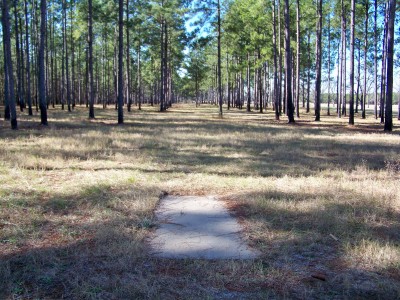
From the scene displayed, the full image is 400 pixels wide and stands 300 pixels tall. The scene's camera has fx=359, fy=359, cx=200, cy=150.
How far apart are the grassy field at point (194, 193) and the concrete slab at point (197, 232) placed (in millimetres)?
162

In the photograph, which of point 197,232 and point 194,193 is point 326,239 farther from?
point 194,193

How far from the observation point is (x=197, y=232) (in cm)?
463

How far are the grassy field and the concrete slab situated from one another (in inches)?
6.4

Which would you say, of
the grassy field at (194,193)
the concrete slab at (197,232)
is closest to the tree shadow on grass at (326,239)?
the grassy field at (194,193)

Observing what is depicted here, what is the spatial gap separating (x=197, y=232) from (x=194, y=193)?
193 cm

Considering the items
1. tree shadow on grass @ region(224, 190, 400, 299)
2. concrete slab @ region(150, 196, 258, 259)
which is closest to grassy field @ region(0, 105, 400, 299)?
tree shadow on grass @ region(224, 190, 400, 299)

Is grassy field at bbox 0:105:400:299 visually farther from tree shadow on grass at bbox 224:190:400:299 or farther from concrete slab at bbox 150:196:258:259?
concrete slab at bbox 150:196:258:259

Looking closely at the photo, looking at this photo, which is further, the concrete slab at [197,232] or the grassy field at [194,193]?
the concrete slab at [197,232]

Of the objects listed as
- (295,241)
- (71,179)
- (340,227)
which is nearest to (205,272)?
(295,241)

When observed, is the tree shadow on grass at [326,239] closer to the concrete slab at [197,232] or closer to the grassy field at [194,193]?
the grassy field at [194,193]

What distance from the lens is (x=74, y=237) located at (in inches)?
171

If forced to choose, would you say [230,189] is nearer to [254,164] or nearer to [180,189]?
[180,189]

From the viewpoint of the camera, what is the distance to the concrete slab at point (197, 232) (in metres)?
3.96

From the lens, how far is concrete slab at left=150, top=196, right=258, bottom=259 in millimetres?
3959
